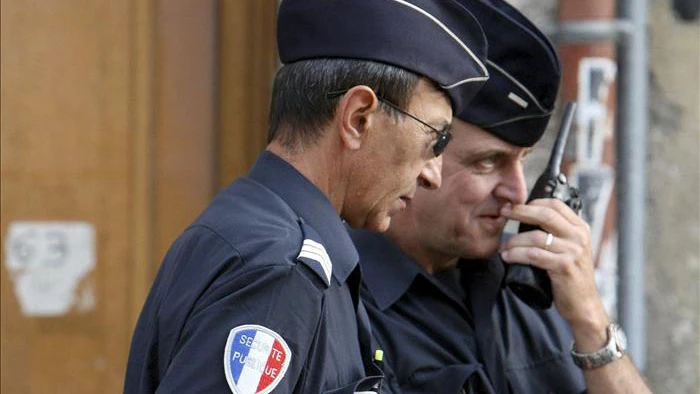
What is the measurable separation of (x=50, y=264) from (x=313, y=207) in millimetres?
1617

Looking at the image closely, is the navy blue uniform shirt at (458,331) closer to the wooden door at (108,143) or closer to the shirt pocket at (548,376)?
the shirt pocket at (548,376)

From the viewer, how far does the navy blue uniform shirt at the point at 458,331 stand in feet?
7.86

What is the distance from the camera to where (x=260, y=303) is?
67.7 inches

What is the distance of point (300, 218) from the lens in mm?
1911

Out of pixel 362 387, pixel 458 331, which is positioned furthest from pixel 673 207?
pixel 362 387

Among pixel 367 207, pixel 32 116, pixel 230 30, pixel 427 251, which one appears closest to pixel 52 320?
pixel 32 116

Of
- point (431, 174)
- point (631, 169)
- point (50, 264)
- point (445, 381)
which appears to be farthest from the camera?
point (631, 169)

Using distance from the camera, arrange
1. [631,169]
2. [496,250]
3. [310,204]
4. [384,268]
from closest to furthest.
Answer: [310,204], [384,268], [496,250], [631,169]

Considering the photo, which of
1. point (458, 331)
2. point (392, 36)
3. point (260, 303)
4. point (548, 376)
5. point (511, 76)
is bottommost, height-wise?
point (548, 376)

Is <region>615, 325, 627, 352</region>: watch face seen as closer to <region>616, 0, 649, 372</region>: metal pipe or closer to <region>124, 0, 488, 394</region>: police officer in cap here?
<region>124, 0, 488, 394</region>: police officer in cap

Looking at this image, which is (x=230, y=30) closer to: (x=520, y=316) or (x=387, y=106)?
(x=520, y=316)

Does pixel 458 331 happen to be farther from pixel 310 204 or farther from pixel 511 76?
pixel 310 204

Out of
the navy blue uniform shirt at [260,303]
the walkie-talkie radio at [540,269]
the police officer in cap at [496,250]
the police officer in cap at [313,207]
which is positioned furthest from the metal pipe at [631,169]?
the navy blue uniform shirt at [260,303]

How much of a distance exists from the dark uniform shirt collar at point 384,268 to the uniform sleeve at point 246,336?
71 cm
